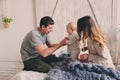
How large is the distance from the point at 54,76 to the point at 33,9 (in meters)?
2.22

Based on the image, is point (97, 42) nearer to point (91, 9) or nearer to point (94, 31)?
point (94, 31)

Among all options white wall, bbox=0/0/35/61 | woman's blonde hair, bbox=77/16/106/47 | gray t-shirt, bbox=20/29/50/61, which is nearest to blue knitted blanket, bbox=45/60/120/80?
woman's blonde hair, bbox=77/16/106/47

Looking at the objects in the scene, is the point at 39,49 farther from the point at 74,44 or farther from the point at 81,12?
the point at 81,12

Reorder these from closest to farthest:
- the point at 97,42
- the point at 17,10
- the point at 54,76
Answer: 1. the point at 54,76
2. the point at 97,42
3. the point at 17,10

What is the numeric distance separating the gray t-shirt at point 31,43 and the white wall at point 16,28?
1.33m

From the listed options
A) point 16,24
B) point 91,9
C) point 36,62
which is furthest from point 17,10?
point 36,62

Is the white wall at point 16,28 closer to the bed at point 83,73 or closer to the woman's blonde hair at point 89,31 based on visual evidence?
the woman's blonde hair at point 89,31

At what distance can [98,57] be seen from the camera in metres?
2.67

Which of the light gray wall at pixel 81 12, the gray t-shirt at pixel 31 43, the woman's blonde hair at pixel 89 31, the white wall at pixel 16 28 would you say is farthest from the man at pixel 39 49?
the white wall at pixel 16 28

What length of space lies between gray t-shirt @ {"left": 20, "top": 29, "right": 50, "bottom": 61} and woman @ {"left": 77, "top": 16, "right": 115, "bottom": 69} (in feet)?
1.93

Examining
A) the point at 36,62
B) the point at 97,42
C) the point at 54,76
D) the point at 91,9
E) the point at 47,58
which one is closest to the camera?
the point at 54,76

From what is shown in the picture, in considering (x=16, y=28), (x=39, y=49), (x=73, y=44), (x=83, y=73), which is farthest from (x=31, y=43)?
(x=16, y=28)

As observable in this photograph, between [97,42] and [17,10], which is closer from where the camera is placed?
[97,42]

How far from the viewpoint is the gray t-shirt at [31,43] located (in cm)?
306
